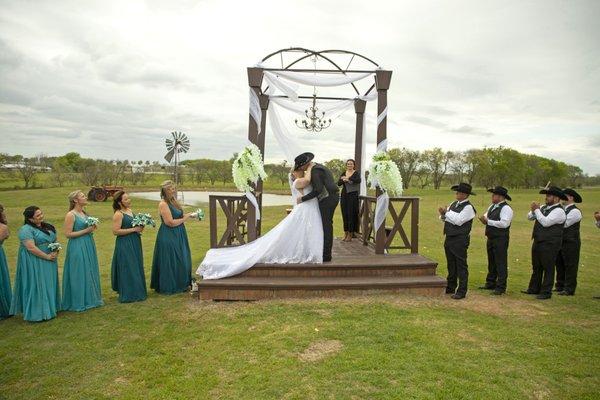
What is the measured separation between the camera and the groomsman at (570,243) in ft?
23.0

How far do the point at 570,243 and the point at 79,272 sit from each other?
8.55 metres

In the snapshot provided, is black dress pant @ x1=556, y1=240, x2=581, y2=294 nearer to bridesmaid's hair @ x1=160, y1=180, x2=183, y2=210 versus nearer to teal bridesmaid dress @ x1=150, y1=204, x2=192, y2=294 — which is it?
teal bridesmaid dress @ x1=150, y1=204, x2=192, y2=294

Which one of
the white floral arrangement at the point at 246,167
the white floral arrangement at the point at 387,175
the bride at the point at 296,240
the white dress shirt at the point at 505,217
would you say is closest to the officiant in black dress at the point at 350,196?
the white floral arrangement at the point at 387,175

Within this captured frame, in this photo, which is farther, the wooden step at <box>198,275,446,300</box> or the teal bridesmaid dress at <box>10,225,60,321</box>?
the wooden step at <box>198,275,446,300</box>

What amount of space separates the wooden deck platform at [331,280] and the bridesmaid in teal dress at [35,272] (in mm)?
2256

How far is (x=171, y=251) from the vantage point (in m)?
7.14

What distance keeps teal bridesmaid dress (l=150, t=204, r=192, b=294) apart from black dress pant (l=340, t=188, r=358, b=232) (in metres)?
4.24

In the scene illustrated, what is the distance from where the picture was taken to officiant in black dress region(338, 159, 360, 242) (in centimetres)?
959

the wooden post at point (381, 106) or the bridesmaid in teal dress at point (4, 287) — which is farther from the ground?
the wooden post at point (381, 106)

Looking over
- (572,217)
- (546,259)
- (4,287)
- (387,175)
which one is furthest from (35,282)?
(572,217)

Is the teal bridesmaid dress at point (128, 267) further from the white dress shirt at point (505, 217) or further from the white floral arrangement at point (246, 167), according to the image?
the white dress shirt at point (505, 217)

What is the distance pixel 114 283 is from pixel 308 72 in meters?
5.53

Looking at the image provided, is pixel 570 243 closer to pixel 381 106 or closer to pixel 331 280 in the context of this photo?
pixel 381 106

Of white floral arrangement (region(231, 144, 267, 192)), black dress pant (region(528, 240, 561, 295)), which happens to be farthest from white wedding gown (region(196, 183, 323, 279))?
black dress pant (region(528, 240, 561, 295))
